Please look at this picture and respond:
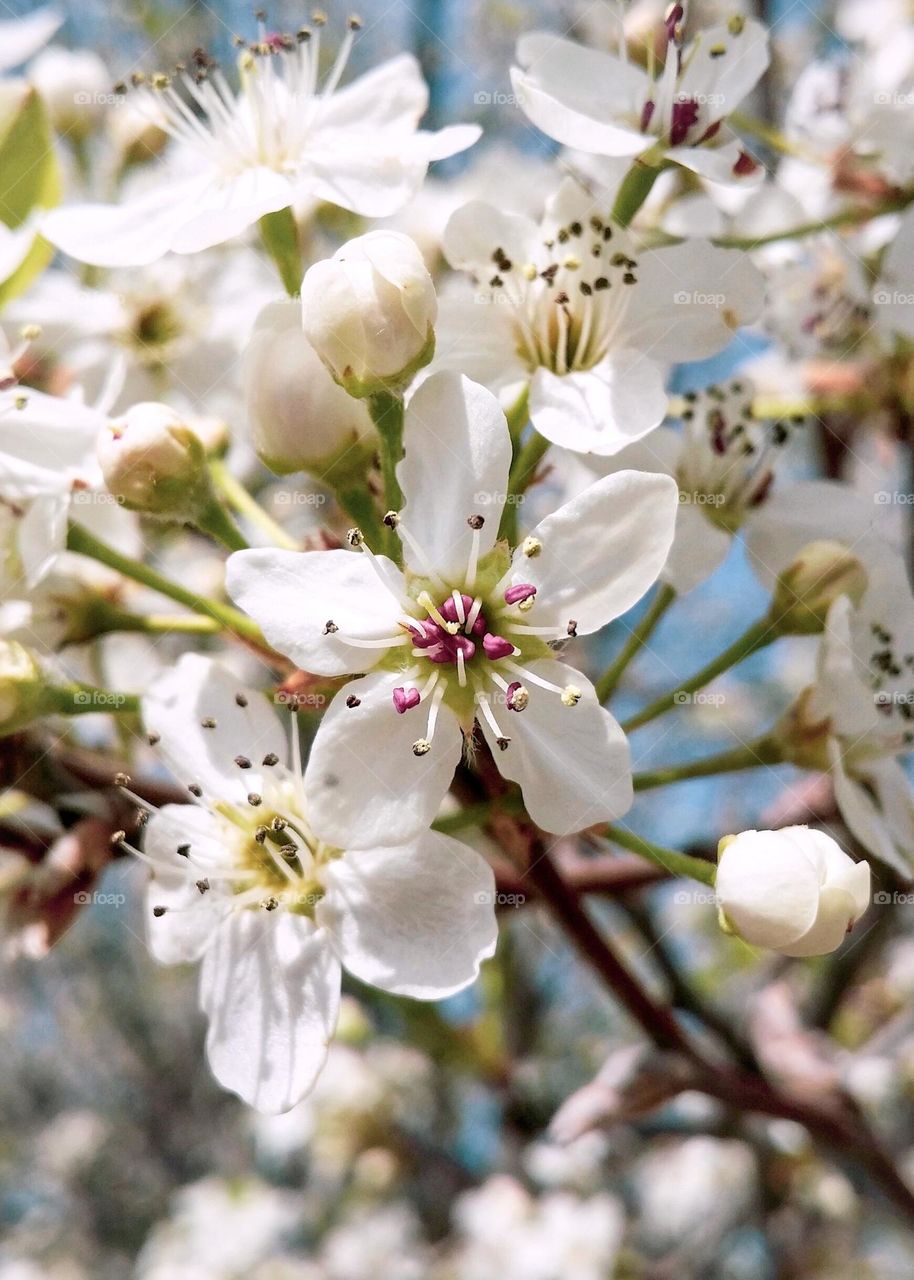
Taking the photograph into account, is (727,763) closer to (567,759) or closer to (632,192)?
(567,759)

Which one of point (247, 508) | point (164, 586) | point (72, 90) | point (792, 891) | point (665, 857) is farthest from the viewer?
point (72, 90)

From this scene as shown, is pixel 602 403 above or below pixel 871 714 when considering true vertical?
above

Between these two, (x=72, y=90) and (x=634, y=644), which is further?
(x=72, y=90)

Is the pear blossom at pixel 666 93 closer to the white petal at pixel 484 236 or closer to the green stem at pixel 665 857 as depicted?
the white petal at pixel 484 236

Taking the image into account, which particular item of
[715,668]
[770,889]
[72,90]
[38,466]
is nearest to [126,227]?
[38,466]

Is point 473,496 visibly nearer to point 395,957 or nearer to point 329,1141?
point 395,957

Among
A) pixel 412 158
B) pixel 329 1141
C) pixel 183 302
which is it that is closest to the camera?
pixel 412 158

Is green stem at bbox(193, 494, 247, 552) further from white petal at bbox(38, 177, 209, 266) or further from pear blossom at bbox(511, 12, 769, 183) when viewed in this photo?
pear blossom at bbox(511, 12, 769, 183)

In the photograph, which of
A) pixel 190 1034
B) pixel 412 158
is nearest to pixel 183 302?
pixel 412 158
